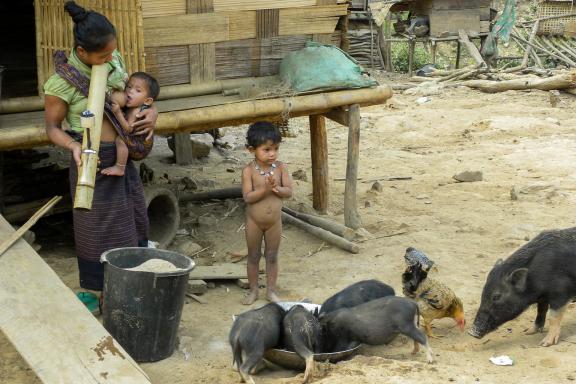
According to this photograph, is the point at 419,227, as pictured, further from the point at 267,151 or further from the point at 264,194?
Answer: the point at 267,151

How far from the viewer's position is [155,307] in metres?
4.78

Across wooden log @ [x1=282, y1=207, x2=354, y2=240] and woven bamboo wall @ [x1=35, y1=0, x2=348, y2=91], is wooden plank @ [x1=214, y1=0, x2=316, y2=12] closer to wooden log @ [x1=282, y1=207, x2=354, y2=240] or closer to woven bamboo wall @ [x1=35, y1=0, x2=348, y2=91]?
woven bamboo wall @ [x1=35, y1=0, x2=348, y2=91]

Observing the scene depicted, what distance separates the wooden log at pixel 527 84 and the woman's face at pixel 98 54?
564 inches

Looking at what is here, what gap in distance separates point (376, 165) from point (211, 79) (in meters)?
5.04

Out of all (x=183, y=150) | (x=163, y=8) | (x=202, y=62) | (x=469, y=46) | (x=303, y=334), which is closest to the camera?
(x=303, y=334)

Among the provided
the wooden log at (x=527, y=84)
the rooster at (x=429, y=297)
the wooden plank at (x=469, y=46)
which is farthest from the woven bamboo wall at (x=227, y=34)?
the wooden plank at (x=469, y=46)

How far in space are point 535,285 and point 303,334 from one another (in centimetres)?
160

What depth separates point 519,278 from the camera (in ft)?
16.9

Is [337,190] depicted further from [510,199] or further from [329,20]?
[329,20]

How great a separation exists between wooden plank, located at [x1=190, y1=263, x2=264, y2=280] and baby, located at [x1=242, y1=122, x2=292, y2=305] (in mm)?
387

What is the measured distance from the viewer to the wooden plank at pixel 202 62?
712cm

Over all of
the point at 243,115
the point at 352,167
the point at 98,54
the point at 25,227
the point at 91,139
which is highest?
the point at 98,54

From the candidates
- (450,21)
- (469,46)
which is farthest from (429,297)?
(450,21)

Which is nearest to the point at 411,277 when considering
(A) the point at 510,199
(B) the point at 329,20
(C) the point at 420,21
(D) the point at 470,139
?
(B) the point at 329,20
